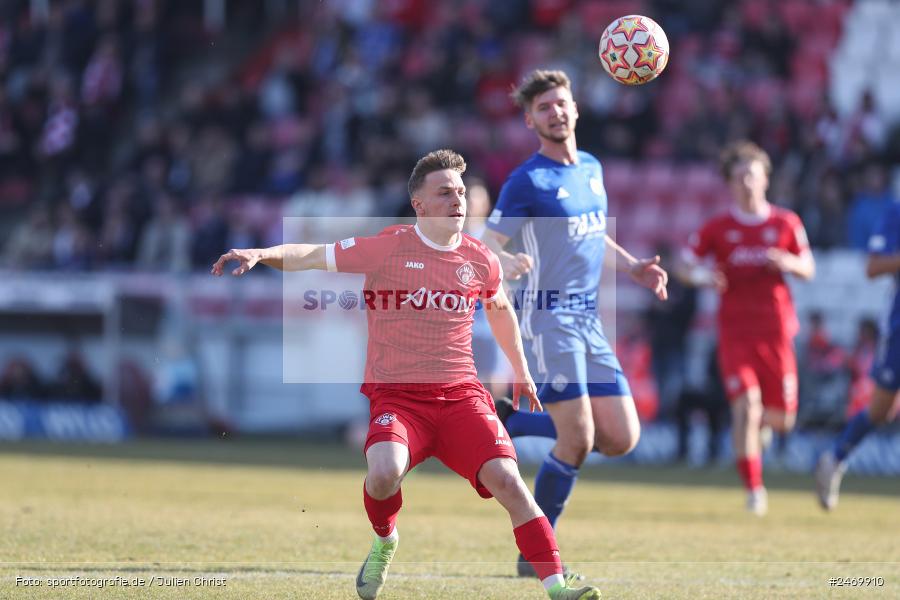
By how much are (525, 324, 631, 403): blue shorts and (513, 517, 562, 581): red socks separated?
1587mm

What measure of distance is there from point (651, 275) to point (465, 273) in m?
1.67

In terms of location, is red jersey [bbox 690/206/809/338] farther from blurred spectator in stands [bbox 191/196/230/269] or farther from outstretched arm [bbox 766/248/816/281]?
blurred spectator in stands [bbox 191/196/230/269]

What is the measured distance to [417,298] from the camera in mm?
6957

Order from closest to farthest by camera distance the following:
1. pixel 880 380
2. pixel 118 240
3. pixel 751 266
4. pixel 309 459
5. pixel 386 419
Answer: pixel 386 419 < pixel 880 380 < pixel 751 266 < pixel 309 459 < pixel 118 240

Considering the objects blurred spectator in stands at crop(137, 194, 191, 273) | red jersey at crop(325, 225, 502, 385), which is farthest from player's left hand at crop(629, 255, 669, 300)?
blurred spectator in stands at crop(137, 194, 191, 273)

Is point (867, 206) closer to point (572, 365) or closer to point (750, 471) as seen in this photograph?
point (750, 471)

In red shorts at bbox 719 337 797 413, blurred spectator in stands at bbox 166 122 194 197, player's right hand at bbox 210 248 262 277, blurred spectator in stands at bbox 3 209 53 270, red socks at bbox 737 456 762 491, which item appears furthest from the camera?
blurred spectator in stands at bbox 166 122 194 197

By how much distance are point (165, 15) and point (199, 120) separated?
4.43 metres

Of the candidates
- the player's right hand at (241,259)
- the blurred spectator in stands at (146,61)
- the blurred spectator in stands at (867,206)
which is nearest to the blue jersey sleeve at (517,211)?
the player's right hand at (241,259)

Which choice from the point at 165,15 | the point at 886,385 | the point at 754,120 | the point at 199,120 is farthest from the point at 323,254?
the point at 165,15

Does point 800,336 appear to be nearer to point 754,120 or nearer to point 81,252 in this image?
point 754,120

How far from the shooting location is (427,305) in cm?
697

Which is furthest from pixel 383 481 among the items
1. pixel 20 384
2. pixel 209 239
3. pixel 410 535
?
pixel 20 384

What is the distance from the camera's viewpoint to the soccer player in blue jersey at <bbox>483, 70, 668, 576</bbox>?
26.6 ft
